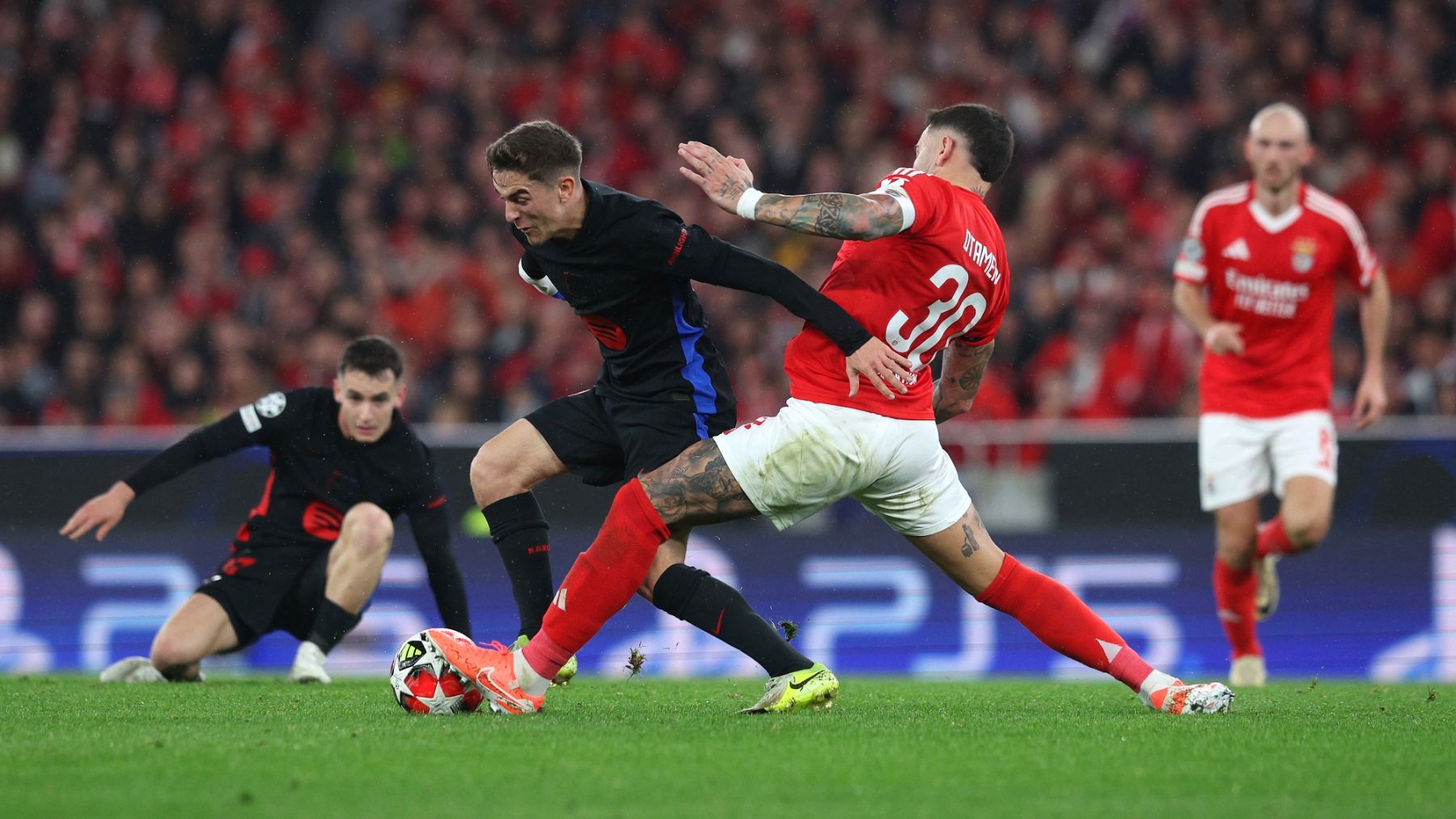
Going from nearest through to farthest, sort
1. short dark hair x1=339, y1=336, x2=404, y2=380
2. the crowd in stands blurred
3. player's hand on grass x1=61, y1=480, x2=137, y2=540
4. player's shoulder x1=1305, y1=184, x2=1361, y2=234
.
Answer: player's hand on grass x1=61, y1=480, x2=137, y2=540 → short dark hair x1=339, y1=336, x2=404, y2=380 → player's shoulder x1=1305, y1=184, x2=1361, y2=234 → the crowd in stands blurred

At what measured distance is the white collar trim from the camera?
24.4 ft

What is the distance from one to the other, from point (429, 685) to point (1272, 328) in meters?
4.34

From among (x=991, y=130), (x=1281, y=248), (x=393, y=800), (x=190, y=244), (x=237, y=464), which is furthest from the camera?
(x=190, y=244)

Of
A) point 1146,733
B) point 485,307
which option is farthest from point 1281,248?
point 485,307

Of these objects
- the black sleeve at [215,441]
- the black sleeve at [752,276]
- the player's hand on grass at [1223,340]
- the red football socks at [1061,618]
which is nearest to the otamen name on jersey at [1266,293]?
the player's hand on grass at [1223,340]


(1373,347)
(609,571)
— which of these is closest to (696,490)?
(609,571)

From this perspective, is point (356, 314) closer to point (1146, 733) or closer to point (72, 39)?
point (72, 39)

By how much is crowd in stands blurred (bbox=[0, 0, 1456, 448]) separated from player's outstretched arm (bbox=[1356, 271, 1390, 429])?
12.7 ft

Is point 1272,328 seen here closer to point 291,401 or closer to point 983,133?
point 983,133

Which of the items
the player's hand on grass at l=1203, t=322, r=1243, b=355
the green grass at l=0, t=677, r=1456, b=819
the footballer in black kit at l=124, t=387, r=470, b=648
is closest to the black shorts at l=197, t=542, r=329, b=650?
the footballer in black kit at l=124, t=387, r=470, b=648

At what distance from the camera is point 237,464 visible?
374 inches

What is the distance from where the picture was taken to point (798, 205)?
4641 millimetres

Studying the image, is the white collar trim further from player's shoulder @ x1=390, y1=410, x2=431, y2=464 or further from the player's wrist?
player's shoulder @ x1=390, y1=410, x2=431, y2=464

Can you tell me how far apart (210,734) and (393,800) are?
1388 mm
